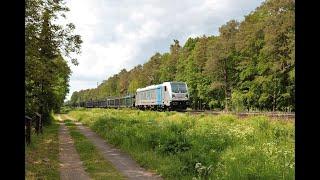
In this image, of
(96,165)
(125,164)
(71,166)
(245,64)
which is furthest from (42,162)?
(245,64)

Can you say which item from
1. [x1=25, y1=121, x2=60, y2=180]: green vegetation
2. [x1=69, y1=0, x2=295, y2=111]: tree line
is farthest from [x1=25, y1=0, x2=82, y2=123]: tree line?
[x1=69, y1=0, x2=295, y2=111]: tree line

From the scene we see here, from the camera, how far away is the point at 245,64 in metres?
55.7

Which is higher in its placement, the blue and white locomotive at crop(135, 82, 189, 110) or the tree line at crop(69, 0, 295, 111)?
the tree line at crop(69, 0, 295, 111)

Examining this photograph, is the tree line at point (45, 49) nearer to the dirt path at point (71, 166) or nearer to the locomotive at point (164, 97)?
the dirt path at point (71, 166)

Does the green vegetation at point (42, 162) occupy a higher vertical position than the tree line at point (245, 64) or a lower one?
lower

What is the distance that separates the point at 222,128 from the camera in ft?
64.0

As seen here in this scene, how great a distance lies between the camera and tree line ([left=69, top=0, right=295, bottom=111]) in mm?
46719

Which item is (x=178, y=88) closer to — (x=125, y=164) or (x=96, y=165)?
(x=125, y=164)

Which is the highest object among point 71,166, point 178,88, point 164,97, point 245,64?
point 245,64

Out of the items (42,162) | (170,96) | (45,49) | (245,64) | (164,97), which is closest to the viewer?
(42,162)

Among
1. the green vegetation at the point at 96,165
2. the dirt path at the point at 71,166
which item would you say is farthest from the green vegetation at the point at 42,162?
the green vegetation at the point at 96,165

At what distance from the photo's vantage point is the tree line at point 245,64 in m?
46.7

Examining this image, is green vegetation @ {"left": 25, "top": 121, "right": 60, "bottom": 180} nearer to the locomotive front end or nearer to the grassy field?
the grassy field
